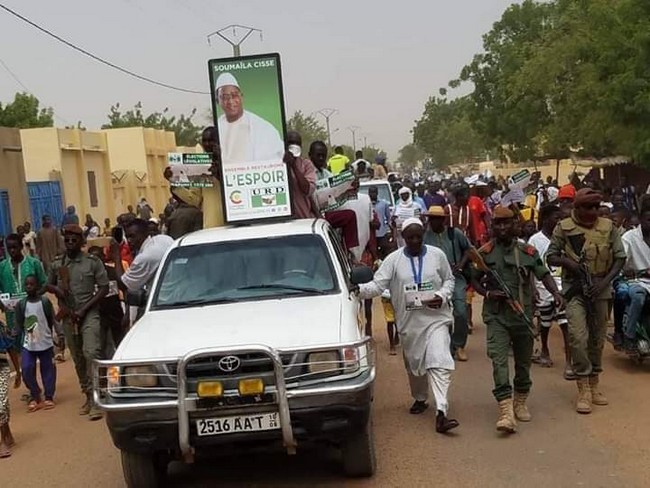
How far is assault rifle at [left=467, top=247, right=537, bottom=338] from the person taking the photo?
7.58 metres

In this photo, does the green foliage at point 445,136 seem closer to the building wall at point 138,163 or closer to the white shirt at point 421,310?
the building wall at point 138,163

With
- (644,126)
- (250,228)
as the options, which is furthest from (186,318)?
(644,126)

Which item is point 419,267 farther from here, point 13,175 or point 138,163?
point 138,163

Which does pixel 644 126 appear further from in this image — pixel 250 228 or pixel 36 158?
pixel 36 158

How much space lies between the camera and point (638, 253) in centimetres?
952

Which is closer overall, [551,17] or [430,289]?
[430,289]

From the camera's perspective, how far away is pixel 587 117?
89.2 feet

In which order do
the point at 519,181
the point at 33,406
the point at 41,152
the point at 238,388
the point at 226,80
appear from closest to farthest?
the point at 238,388, the point at 226,80, the point at 33,406, the point at 519,181, the point at 41,152

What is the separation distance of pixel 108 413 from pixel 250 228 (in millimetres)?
2434

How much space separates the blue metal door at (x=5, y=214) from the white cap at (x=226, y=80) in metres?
17.3

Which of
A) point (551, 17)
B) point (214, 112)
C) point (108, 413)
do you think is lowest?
point (108, 413)

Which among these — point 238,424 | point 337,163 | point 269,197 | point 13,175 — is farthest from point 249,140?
point 13,175

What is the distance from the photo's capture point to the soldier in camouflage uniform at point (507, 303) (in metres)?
7.61

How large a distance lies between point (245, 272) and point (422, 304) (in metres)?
1.42
